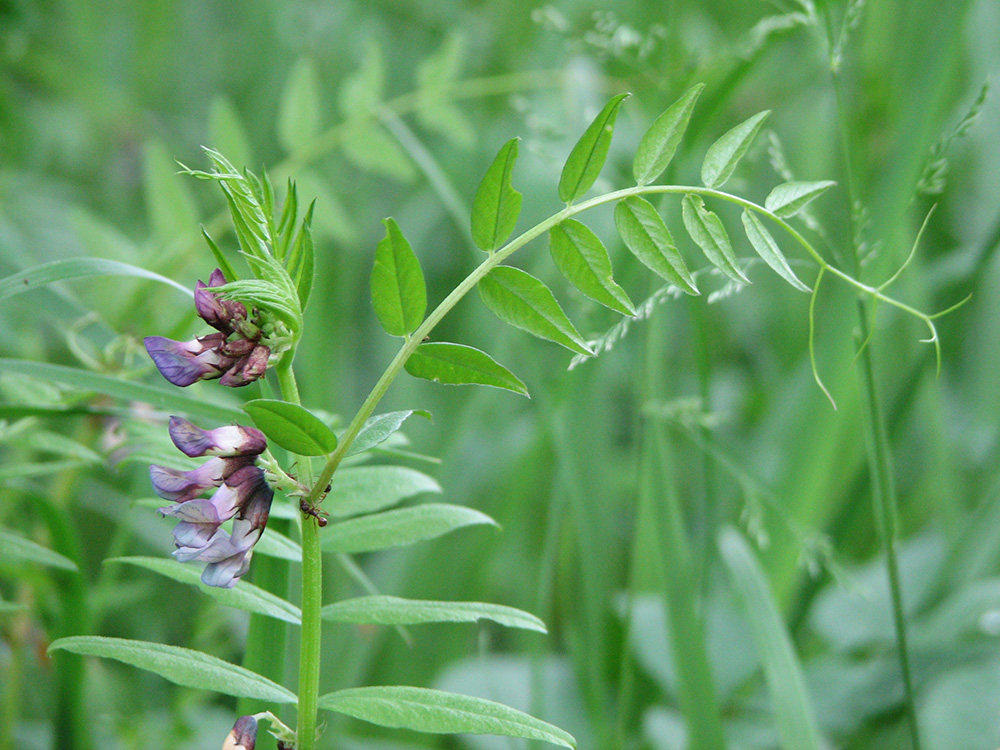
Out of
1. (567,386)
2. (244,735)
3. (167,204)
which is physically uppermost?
(167,204)

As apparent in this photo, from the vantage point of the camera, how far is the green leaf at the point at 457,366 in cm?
36

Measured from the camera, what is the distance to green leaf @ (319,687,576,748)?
341 millimetres

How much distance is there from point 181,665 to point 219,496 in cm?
8

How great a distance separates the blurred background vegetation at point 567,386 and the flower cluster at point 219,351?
129mm

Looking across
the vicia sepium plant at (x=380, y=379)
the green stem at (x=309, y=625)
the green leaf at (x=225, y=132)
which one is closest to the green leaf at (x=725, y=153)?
the vicia sepium plant at (x=380, y=379)

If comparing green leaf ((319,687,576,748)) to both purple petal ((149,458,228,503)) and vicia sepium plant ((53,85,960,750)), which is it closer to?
vicia sepium plant ((53,85,960,750))

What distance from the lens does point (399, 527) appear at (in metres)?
0.43

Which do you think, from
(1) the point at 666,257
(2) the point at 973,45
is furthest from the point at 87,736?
(2) the point at 973,45

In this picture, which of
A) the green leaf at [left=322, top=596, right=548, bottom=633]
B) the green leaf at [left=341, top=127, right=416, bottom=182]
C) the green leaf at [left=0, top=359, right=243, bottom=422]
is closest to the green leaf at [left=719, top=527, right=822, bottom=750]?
the green leaf at [left=322, top=596, right=548, bottom=633]

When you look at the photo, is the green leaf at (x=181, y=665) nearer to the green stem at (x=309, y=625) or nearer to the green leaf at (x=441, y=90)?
the green stem at (x=309, y=625)

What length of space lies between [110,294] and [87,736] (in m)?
0.42

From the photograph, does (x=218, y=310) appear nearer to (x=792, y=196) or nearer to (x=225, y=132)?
(x=792, y=196)

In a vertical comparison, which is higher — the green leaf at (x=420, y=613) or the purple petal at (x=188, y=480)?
the purple petal at (x=188, y=480)

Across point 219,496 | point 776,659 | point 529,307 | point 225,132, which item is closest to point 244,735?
point 219,496
